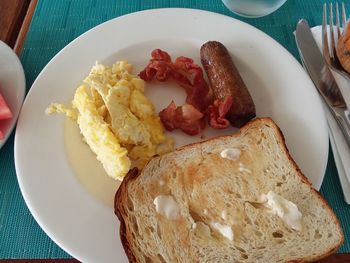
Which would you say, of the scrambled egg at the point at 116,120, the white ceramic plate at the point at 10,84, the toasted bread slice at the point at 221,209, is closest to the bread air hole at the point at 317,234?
the toasted bread slice at the point at 221,209

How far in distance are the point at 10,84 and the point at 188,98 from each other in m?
0.85

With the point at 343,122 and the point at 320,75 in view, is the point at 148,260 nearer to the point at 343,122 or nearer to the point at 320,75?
the point at 343,122

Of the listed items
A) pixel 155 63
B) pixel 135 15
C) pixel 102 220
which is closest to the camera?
pixel 102 220

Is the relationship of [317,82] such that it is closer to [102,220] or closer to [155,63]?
[155,63]

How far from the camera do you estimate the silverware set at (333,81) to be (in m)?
1.51

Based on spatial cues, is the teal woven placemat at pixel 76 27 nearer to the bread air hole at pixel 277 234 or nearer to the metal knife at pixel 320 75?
the metal knife at pixel 320 75

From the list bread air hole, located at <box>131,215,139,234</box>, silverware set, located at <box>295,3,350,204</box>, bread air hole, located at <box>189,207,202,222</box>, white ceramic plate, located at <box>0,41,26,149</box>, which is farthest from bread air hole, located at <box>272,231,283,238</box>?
white ceramic plate, located at <box>0,41,26,149</box>

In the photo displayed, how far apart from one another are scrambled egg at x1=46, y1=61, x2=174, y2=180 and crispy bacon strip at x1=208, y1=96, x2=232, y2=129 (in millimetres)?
216

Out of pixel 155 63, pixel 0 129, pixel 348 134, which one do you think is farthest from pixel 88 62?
pixel 348 134

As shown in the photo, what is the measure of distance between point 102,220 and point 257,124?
2.44ft

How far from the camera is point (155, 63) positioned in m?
1.71

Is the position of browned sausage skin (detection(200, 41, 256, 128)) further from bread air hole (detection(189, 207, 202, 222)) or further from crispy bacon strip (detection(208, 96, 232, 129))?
bread air hole (detection(189, 207, 202, 222))

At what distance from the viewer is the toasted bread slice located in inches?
48.4

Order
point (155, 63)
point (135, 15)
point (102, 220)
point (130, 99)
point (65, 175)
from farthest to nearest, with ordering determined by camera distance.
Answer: point (135, 15) → point (155, 63) → point (130, 99) → point (65, 175) → point (102, 220)
